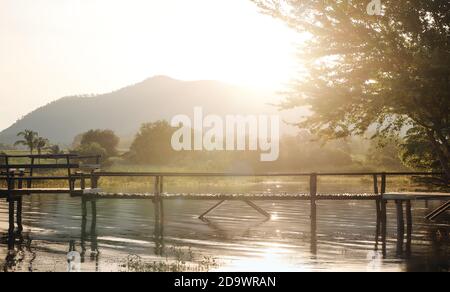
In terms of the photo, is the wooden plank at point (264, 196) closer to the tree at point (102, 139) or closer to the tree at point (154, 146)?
the tree at point (154, 146)

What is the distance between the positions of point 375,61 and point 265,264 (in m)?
9.92

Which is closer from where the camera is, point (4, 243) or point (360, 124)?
point (4, 243)

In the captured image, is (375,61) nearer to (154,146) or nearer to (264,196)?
(264,196)

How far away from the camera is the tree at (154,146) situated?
9900 cm

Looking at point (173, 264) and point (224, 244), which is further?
point (224, 244)

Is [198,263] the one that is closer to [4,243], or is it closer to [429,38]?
[4,243]

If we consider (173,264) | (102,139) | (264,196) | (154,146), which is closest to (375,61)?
(264,196)

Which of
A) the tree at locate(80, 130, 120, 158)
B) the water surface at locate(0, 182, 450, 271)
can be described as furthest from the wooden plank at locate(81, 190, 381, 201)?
the tree at locate(80, 130, 120, 158)

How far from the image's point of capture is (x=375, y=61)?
22141 mm

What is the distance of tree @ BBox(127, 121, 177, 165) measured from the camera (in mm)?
99000

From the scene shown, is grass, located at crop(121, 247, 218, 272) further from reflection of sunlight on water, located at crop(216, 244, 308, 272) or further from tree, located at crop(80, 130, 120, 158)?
tree, located at crop(80, 130, 120, 158)

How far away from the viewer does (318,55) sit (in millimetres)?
23391
